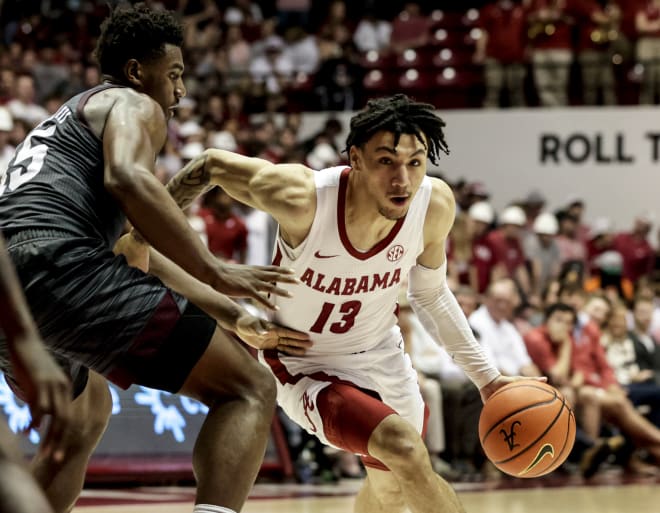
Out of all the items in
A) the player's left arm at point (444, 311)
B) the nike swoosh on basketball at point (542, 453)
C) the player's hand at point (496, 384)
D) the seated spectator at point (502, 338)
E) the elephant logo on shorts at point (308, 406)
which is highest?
the player's left arm at point (444, 311)

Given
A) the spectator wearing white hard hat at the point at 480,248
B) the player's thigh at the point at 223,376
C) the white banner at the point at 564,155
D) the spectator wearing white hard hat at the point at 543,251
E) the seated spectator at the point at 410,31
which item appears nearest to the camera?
the player's thigh at the point at 223,376

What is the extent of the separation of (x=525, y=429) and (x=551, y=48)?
11.2 m

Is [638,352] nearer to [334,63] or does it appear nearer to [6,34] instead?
[334,63]

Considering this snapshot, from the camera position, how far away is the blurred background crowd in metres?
10.1

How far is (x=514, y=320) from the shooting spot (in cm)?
1084

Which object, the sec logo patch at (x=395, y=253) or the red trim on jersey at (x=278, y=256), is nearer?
the sec logo patch at (x=395, y=253)

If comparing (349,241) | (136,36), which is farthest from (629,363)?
Result: (136,36)

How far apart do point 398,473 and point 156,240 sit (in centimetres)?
144

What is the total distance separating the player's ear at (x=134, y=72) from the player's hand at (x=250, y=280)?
2.65 feet

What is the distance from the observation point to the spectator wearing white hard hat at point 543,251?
1303 centimetres

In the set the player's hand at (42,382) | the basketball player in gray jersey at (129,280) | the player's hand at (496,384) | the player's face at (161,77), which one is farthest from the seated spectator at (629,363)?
the player's hand at (42,382)

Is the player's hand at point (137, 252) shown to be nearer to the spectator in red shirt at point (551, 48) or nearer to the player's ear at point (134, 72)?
the player's ear at point (134, 72)

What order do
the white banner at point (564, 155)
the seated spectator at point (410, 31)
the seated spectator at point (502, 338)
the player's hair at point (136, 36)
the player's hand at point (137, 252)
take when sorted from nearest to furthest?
the player's hair at point (136, 36) < the player's hand at point (137, 252) < the seated spectator at point (502, 338) < the white banner at point (564, 155) < the seated spectator at point (410, 31)

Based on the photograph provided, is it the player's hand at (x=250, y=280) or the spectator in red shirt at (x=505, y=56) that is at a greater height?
the player's hand at (x=250, y=280)
